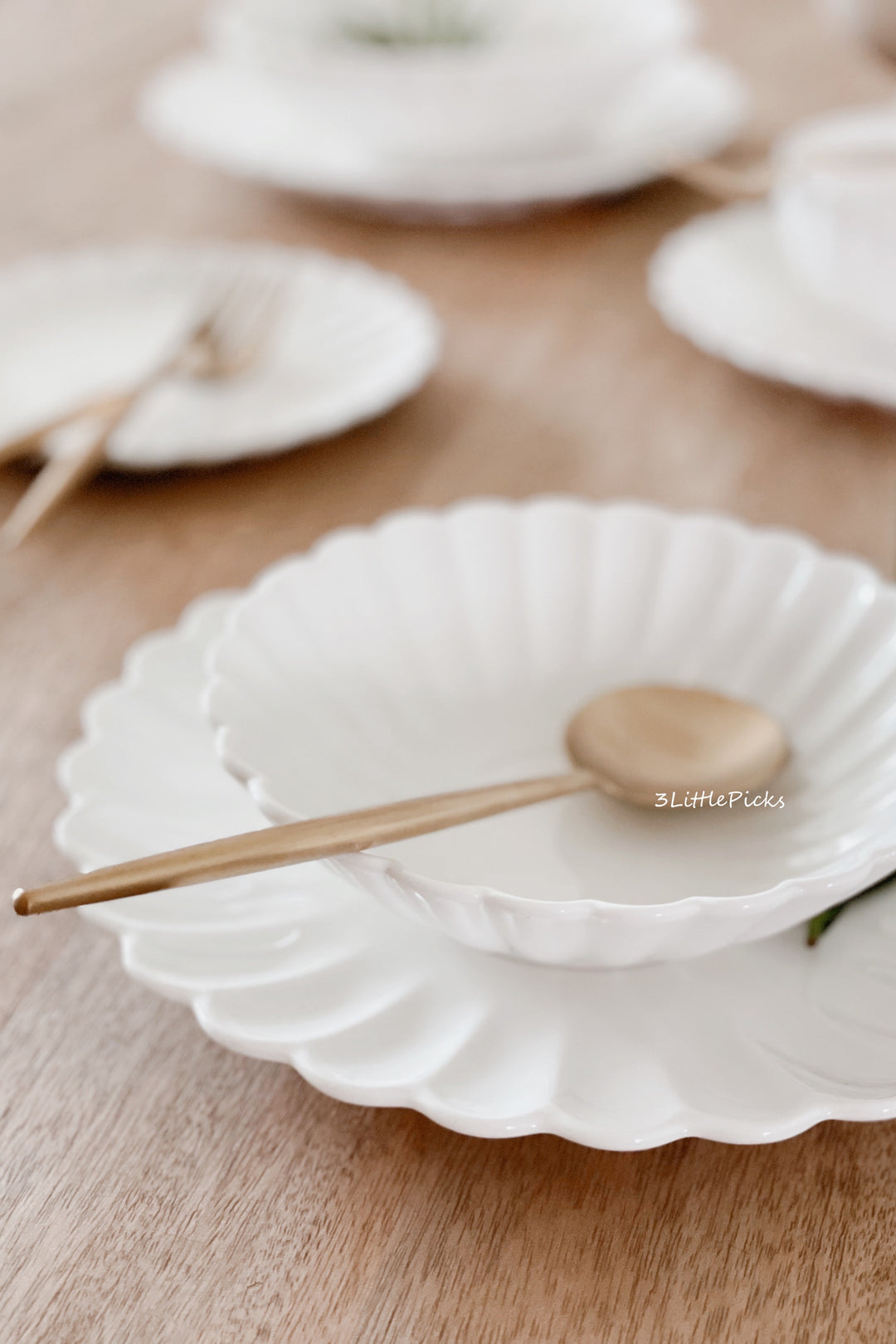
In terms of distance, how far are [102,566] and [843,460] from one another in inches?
12.4

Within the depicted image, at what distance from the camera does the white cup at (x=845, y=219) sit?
55cm

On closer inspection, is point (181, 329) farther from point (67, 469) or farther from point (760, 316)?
point (760, 316)

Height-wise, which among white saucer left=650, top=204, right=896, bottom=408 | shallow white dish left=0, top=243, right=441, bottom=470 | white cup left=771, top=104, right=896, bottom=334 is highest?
shallow white dish left=0, top=243, right=441, bottom=470

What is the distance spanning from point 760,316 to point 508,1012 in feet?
1.44

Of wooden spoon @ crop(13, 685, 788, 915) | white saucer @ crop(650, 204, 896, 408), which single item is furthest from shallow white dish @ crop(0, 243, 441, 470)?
wooden spoon @ crop(13, 685, 788, 915)

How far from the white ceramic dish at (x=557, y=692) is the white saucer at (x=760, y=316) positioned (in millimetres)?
196

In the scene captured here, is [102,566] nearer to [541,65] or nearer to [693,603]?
[693,603]

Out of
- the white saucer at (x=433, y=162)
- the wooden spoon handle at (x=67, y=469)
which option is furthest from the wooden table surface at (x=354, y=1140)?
the white saucer at (x=433, y=162)

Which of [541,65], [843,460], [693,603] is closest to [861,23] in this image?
[541,65]

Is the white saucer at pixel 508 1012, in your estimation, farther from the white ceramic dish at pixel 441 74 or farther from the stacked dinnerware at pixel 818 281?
the white ceramic dish at pixel 441 74

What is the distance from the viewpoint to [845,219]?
1.82ft

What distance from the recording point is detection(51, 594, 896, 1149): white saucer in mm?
255

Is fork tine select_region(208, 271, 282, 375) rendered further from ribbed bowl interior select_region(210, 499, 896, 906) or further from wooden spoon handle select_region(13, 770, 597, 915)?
wooden spoon handle select_region(13, 770, 597, 915)

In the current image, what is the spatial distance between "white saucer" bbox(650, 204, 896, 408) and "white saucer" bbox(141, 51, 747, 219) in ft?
0.36
